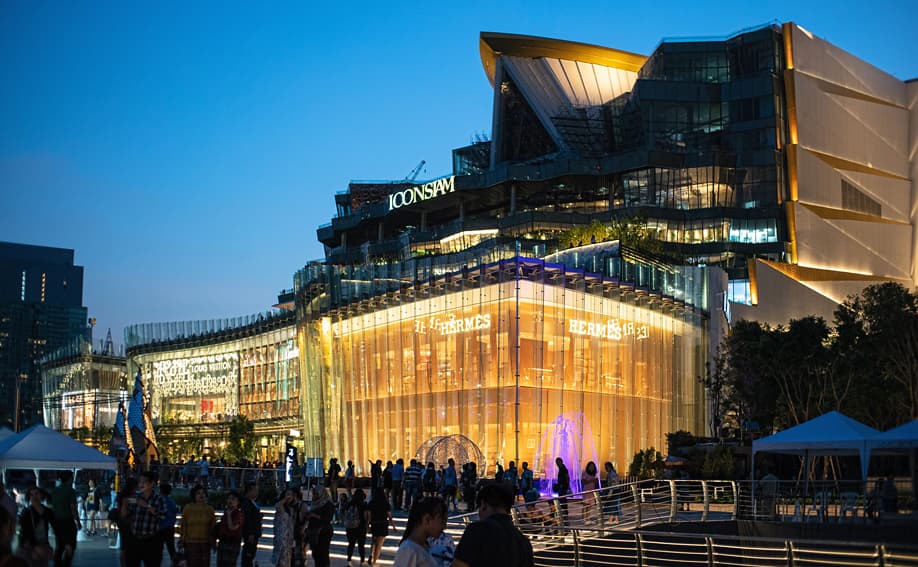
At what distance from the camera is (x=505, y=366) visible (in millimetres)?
47031

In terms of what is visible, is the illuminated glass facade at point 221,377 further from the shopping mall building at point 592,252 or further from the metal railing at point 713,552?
the metal railing at point 713,552

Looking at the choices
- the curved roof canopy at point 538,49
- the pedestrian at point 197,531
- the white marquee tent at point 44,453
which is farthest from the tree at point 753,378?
the curved roof canopy at point 538,49

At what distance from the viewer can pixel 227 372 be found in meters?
85.8

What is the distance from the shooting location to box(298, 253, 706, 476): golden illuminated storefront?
1836 inches

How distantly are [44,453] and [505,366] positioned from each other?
26.0 m

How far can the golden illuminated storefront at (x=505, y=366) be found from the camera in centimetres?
4662

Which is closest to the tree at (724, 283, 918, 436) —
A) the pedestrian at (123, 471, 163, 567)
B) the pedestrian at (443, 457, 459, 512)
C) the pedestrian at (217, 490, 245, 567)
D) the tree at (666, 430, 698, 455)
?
the tree at (666, 430, 698, 455)

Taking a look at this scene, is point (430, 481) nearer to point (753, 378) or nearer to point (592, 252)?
point (753, 378)

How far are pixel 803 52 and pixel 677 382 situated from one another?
35690mm

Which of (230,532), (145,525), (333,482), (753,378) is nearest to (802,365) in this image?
(753,378)

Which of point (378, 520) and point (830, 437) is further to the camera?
point (830, 437)

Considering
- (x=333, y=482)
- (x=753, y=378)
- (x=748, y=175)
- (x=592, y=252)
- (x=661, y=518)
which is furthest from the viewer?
(x=748, y=175)

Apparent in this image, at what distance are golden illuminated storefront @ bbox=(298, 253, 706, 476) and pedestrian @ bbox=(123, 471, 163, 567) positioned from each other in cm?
3033

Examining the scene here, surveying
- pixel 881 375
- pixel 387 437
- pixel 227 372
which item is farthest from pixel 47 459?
pixel 227 372
